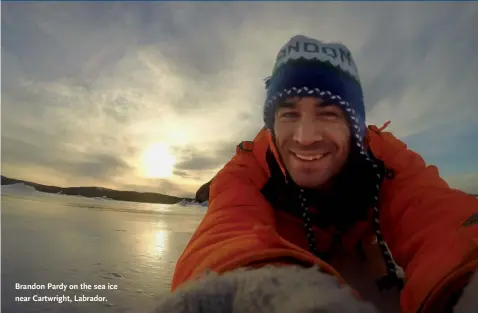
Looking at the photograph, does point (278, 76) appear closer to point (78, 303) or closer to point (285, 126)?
point (285, 126)

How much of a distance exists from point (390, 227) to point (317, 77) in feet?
1.75

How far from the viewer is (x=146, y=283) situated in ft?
4.84

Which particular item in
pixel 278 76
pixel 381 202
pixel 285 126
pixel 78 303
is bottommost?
pixel 78 303

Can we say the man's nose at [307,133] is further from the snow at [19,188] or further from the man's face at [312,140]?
the snow at [19,188]

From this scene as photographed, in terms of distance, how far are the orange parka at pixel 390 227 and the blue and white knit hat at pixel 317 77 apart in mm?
132

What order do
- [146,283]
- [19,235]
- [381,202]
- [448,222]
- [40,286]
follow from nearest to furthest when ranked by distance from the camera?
[448,222], [381,202], [40,286], [146,283], [19,235]

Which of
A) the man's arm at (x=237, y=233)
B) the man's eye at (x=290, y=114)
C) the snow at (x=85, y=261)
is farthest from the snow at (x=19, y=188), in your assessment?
the man's eye at (x=290, y=114)

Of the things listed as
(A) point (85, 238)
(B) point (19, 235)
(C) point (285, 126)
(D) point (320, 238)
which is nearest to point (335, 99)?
(C) point (285, 126)

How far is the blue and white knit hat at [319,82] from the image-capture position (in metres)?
1.10

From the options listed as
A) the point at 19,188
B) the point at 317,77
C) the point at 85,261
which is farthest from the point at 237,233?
the point at 19,188

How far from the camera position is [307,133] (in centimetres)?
104

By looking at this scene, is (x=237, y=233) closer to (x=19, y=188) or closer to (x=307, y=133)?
(x=307, y=133)

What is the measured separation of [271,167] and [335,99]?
32 cm

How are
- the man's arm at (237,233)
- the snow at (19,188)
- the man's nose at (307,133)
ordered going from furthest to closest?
the snow at (19,188) → the man's nose at (307,133) → the man's arm at (237,233)
